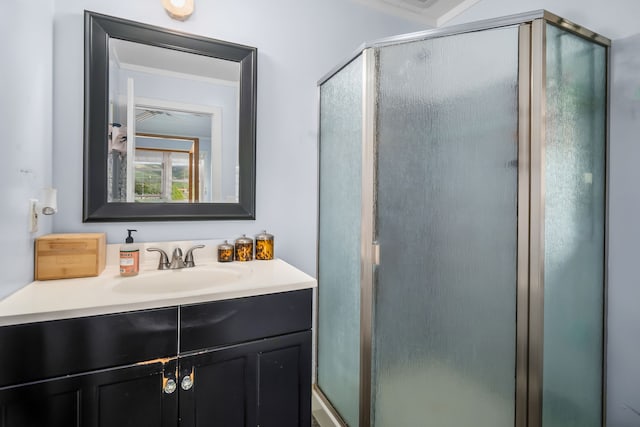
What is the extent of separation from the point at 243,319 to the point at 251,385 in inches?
9.9

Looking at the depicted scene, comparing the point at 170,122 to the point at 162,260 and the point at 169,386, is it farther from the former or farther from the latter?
the point at 169,386

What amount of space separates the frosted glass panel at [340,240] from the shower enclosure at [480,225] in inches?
1.0

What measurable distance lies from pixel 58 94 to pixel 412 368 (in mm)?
1948

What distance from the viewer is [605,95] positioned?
138cm

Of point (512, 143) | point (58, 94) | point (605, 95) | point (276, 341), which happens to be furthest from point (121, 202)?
point (605, 95)

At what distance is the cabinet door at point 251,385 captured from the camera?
109 centimetres

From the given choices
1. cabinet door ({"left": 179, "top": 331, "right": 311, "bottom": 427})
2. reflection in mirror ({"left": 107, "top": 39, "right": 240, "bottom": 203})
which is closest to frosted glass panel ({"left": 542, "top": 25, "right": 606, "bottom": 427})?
cabinet door ({"left": 179, "top": 331, "right": 311, "bottom": 427})

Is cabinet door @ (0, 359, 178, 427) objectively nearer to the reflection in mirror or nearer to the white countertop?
the white countertop

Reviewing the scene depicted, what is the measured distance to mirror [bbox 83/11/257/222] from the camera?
4.75 ft

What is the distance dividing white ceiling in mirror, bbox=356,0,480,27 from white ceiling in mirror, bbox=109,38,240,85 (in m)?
1.05

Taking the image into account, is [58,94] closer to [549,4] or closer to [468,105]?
[468,105]

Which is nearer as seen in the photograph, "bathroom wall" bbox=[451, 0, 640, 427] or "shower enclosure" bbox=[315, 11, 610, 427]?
"shower enclosure" bbox=[315, 11, 610, 427]

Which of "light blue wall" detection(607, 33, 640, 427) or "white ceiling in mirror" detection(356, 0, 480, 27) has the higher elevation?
"white ceiling in mirror" detection(356, 0, 480, 27)

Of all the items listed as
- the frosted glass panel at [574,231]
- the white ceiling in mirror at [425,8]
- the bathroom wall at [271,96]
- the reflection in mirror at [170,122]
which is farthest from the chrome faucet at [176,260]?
the white ceiling in mirror at [425,8]
